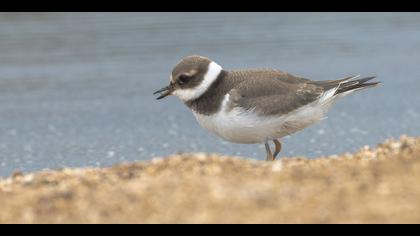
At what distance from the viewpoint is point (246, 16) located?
1794 centimetres

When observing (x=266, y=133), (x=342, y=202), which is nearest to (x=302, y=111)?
(x=266, y=133)

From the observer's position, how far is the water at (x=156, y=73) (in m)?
10.3

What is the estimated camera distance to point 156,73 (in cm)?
1339

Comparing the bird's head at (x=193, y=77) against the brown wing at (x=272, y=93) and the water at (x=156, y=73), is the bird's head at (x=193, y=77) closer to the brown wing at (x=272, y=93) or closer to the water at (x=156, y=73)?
the brown wing at (x=272, y=93)

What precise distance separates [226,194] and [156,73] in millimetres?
7985

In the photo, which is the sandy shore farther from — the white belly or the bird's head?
the bird's head

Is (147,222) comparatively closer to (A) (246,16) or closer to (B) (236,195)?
(B) (236,195)

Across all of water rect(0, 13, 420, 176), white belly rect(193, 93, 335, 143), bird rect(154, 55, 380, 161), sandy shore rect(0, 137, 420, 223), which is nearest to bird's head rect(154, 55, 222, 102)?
bird rect(154, 55, 380, 161)

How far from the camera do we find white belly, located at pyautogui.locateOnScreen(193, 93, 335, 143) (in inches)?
319

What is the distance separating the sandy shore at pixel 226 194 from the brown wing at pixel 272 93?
39.6 inches

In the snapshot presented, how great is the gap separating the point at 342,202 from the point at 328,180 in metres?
0.71

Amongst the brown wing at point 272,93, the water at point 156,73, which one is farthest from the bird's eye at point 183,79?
the water at point 156,73
